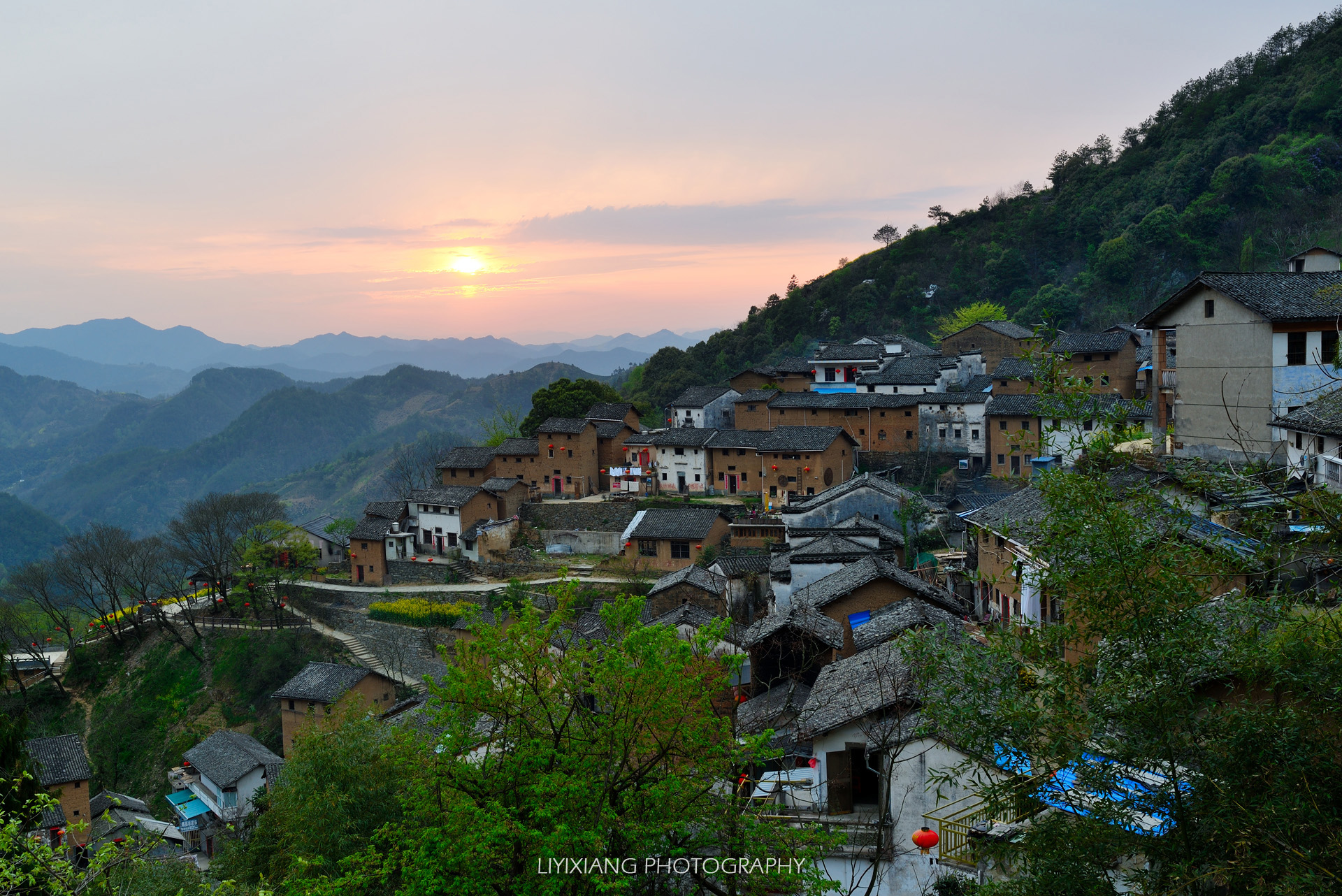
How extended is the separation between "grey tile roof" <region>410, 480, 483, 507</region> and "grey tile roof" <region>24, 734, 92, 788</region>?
14649 millimetres

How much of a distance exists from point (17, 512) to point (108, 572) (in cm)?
6941

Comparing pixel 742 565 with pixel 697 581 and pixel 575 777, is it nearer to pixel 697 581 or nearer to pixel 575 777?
pixel 697 581

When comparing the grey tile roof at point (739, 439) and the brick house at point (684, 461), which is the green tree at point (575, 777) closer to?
the grey tile roof at point (739, 439)

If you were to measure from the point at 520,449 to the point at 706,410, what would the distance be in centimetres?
909

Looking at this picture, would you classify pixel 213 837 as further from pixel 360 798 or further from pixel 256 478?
pixel 256 478

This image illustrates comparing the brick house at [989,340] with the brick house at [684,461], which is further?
the brick house at [989,340]

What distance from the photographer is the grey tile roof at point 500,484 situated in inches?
1388

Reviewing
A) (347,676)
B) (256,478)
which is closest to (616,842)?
(347,676)

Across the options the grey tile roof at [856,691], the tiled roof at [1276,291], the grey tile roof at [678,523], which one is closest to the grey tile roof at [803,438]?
the grey tile roof at [678,523]

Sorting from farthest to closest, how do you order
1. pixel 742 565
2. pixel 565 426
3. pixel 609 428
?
pixel 609 428 → pixel 565 426 → pixel 742 565

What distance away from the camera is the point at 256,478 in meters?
123

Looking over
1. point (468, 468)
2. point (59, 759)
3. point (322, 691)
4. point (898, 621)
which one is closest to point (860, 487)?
point (898, 621)

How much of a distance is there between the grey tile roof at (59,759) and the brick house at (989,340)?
3844 centimetres

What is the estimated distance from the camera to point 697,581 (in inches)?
926
